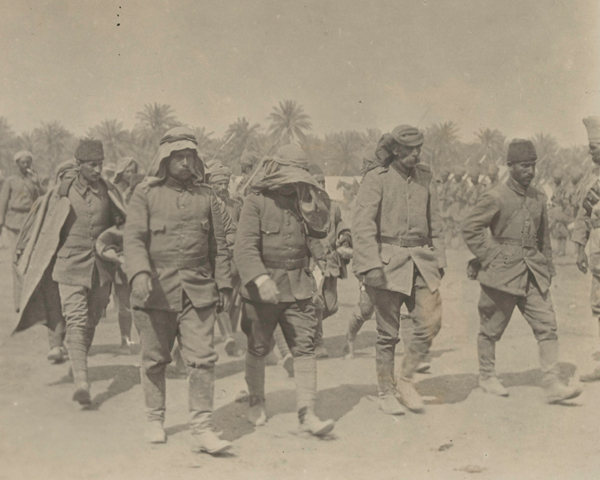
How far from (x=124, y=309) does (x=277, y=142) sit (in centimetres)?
564

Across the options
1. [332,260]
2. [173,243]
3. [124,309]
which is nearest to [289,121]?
[332,260]

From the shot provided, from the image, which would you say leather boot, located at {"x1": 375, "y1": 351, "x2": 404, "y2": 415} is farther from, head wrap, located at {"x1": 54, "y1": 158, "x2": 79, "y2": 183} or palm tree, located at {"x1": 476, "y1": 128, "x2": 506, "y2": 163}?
palm tree, located at {"x1": 476, "y1": 128, "x2": 506, "y2": 163}

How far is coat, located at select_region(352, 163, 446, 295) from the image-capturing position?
6391mm

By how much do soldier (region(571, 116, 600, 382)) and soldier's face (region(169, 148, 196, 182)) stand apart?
4.30 meters

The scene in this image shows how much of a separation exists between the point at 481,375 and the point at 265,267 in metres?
2.57

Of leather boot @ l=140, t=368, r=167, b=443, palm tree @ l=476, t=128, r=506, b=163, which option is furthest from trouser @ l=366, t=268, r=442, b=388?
palm tree @ l=476, t=128, r=506, b=163

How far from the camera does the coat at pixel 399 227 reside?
21.0 ft

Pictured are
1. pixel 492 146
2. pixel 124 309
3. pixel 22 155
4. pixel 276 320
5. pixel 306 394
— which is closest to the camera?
pixel 306 394

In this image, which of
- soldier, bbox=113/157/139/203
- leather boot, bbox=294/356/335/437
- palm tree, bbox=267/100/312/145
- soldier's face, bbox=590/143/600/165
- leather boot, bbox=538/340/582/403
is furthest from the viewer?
palm tree, bbox=267/100/312/145

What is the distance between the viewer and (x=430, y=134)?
1778cm

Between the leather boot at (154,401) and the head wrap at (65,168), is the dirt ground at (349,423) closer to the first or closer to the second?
the leather boot at (154,401)

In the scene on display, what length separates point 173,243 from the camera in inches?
221

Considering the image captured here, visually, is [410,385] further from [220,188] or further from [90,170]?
[90,170]

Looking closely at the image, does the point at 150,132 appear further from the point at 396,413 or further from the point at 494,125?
the point at 396,413
